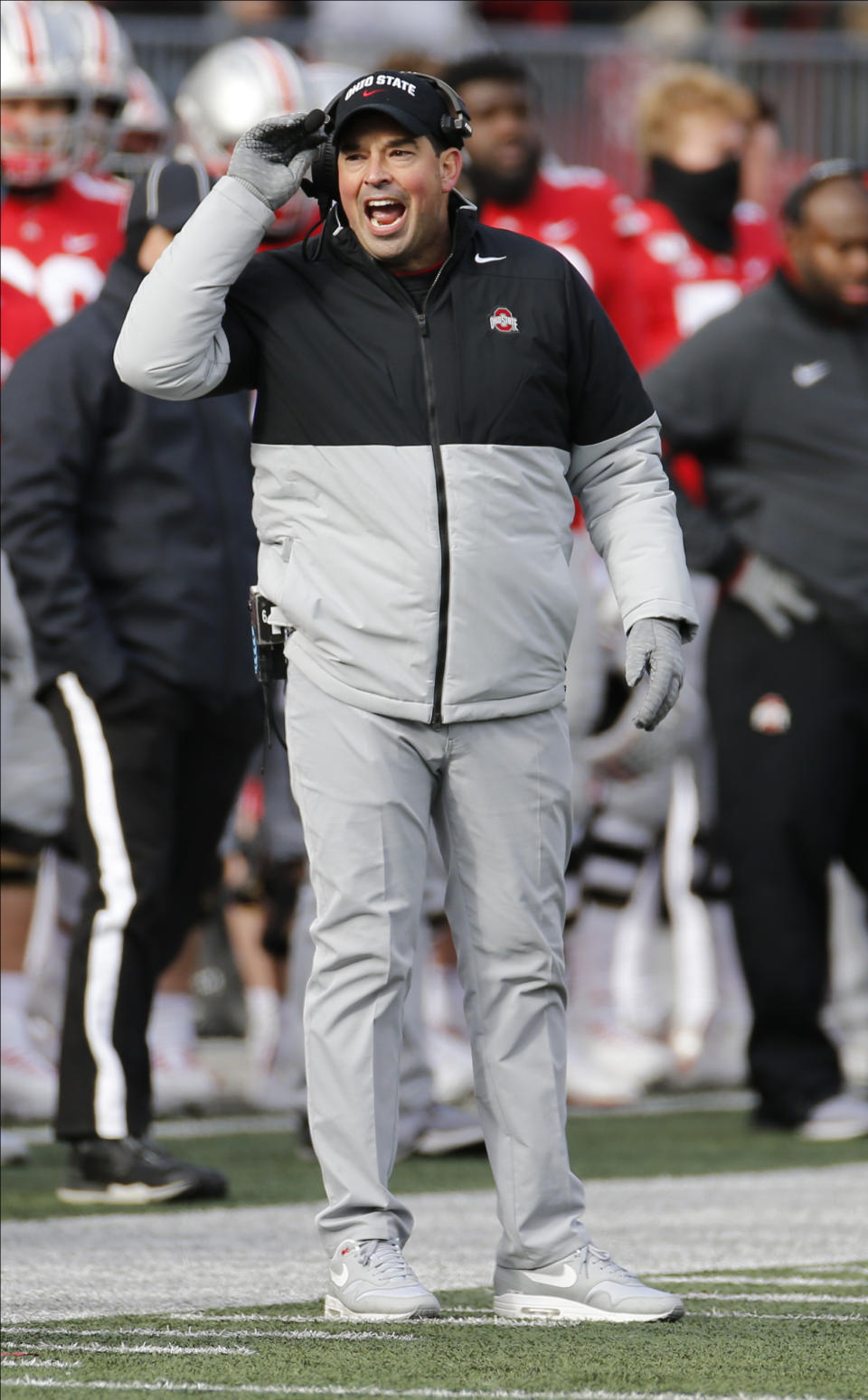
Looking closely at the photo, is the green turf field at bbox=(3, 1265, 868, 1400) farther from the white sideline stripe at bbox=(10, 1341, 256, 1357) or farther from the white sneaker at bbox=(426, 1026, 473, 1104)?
the white sneaker at bbox=(426, 1026, 473, 1104)

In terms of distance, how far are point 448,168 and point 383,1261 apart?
1.74m

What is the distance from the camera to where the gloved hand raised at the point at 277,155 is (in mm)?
4449

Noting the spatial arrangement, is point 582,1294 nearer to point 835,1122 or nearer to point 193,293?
point 193,293

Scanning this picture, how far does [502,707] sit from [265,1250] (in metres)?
1.36

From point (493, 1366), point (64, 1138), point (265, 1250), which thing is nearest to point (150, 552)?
point (64, 1138)

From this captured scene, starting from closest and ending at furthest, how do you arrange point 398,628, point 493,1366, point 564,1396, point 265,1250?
point 564,1396 → point 493,1366 → point 398,628 → point 265,1250

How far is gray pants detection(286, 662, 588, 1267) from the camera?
14.6 ft

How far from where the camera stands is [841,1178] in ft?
21.3

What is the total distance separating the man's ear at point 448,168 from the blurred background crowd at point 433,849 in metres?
1.85

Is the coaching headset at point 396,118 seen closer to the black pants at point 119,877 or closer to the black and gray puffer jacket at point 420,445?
the black and gray puffer jacket at point 420,445

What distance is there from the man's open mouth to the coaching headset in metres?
0.11

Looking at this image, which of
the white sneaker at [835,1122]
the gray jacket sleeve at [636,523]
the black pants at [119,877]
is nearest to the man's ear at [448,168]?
the gray jacket sleeve at [636,523]

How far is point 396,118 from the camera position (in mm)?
4457

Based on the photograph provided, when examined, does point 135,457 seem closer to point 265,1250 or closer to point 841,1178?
point 265,1250
